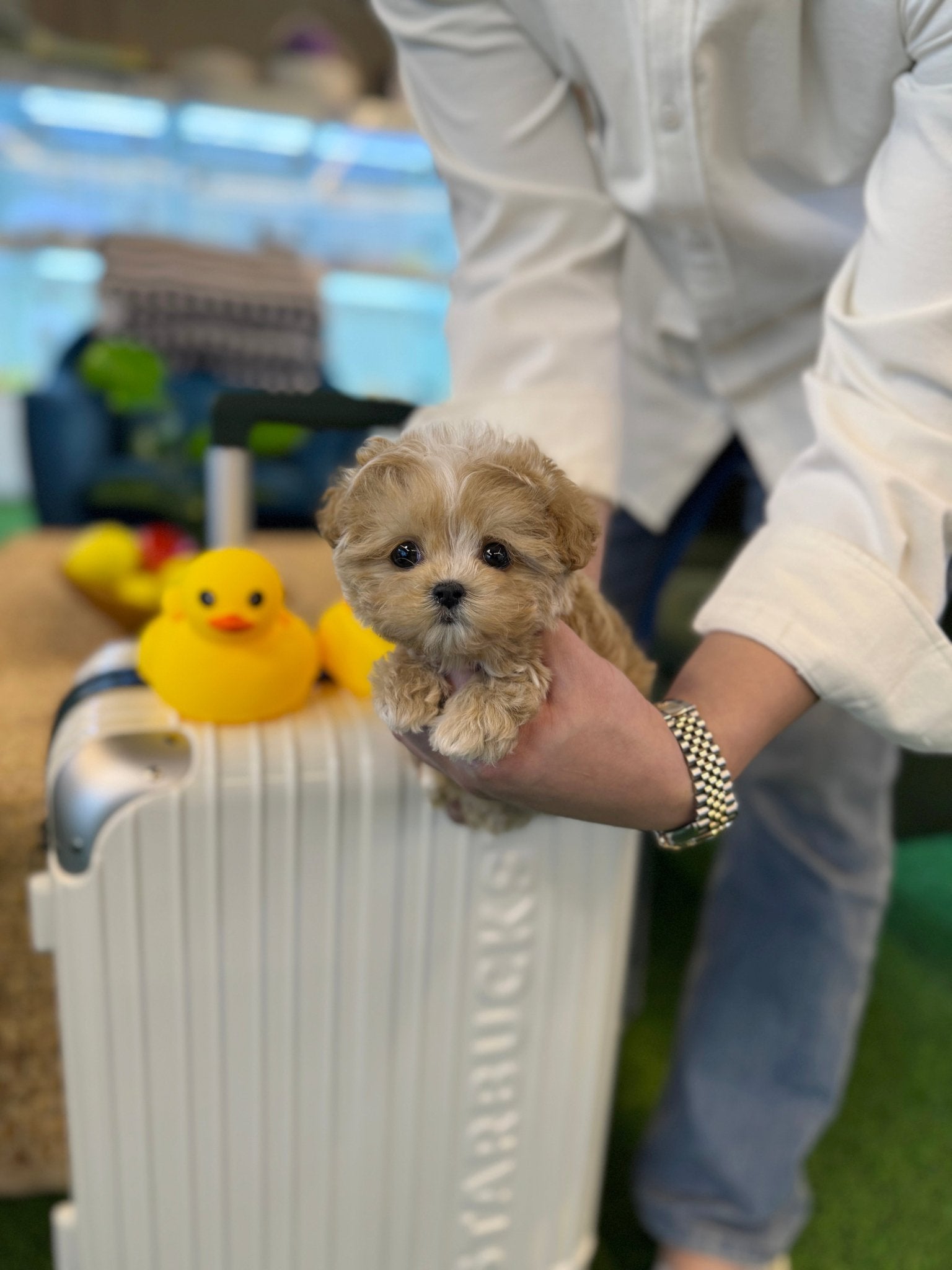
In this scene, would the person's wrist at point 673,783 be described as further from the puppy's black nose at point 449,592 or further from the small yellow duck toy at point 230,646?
the small yellow duck toy at point 230,646

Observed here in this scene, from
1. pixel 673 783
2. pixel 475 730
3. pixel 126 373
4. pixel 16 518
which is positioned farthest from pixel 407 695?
pixel 16 518

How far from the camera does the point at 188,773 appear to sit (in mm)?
581

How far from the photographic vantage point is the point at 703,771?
49 cm

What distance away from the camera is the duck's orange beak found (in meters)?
0.58

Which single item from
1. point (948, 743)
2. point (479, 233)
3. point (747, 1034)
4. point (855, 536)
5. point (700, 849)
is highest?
point (479, 233)

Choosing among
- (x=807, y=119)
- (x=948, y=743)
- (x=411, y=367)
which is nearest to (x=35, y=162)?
(x=411, y=367)

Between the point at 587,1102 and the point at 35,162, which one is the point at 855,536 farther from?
the point at 35,162

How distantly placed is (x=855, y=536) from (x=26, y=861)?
0.73 metres

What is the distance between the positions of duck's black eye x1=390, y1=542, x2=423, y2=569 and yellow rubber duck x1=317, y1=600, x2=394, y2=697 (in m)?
0.21

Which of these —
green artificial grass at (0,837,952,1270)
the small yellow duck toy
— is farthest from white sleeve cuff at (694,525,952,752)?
green artificial grass at (0,837,952,1270)

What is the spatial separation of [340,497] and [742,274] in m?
0.46

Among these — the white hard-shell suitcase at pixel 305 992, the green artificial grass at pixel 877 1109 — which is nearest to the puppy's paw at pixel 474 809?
the white hard-shell suitcase at pixel 305 992

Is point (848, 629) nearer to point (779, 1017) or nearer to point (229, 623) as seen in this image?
point (229, 623)

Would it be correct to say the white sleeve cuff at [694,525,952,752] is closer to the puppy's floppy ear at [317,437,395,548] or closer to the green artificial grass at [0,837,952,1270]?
the puppy's floppy ear at [317,437,395,548]
